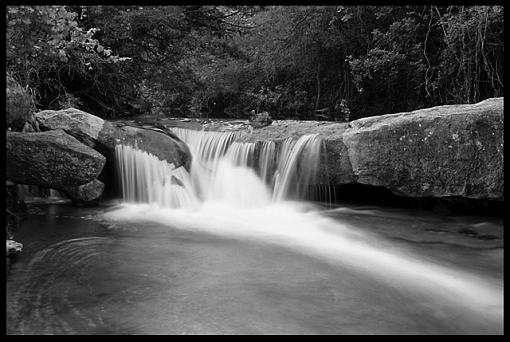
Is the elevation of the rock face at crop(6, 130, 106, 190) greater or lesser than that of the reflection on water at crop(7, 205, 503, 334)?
greater

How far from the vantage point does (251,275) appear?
502 centimetres

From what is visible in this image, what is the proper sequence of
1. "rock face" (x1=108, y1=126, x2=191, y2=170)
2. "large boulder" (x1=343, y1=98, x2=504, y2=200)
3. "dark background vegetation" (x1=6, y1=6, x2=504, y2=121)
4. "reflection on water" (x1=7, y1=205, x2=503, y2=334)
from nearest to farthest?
"reflection on water" (x1=7, y1=205, x2=503, y2=334) < "large boulder" (x1=343, y1=98, x2=504, y2=200) < "rock face" (x1=108, y1=126, x2=191, y2=170) < "dark background vegetation" (x1=6, y1=6, x2=504, y2=121)

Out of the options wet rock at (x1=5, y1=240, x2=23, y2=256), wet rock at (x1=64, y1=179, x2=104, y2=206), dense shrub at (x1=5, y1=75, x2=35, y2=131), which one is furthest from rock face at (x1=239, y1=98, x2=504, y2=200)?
wet rock at (x1=5, y1=240, x2=23, y2=256)

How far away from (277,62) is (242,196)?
6.35 metres

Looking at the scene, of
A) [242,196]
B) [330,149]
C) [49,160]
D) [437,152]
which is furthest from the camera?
[242,196]

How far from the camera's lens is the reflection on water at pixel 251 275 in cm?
383

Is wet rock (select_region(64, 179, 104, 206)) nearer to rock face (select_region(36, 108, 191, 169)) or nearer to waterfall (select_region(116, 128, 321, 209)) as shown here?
waterfall (select_region(116, 128, 321, 209))

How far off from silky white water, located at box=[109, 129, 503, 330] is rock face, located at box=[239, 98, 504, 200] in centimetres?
76

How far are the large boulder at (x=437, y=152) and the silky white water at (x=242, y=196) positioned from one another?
1066mm

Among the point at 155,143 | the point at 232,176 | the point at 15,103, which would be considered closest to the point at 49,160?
the point at 15,103

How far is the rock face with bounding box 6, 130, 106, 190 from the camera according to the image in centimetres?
635

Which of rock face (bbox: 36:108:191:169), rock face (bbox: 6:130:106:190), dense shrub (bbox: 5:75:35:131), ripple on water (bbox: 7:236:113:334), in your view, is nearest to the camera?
ripple on water (bbox: 7:236:113:334)

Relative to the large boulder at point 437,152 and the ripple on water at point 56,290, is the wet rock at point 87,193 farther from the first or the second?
the large boulder at point 437,152

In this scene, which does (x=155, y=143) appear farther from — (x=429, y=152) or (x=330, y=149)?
(x=429, y=152)
